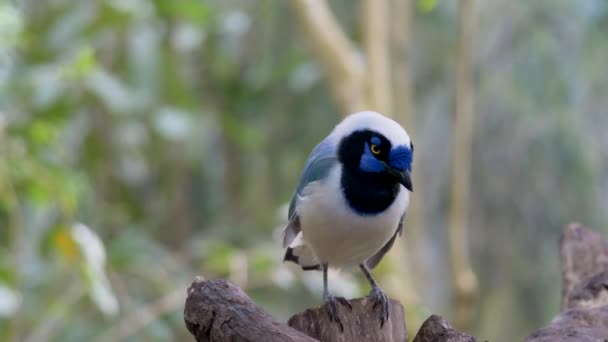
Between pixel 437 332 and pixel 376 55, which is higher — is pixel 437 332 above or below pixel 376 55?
below

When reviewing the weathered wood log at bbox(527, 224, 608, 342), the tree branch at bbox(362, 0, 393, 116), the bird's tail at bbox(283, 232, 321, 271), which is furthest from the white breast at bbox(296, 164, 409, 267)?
the tree branch at bbox(362, 0, 393, 116)

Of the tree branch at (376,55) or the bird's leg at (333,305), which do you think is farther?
the tree branch at (376,55)

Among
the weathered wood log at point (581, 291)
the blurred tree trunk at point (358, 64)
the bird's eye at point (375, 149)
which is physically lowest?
the weathered wood log at point (581, 291)

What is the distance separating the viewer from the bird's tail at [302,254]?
246cm

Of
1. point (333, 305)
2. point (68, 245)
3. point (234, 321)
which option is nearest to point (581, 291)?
point (333, 305)

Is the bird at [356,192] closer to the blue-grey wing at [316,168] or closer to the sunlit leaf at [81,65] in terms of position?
the blue-grey wing at [316,168]

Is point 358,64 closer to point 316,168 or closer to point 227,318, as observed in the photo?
point 316,168

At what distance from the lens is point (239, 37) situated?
16.1ft

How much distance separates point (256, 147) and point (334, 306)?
278 cm

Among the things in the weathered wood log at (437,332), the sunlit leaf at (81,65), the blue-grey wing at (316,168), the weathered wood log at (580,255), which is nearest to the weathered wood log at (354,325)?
the weathered wood log at (437,332)

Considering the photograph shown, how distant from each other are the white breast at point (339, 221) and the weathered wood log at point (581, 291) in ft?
1.42

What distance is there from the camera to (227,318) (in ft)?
5.82

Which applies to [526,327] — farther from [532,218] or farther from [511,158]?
[511,158]

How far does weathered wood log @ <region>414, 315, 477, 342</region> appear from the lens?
1.83m
